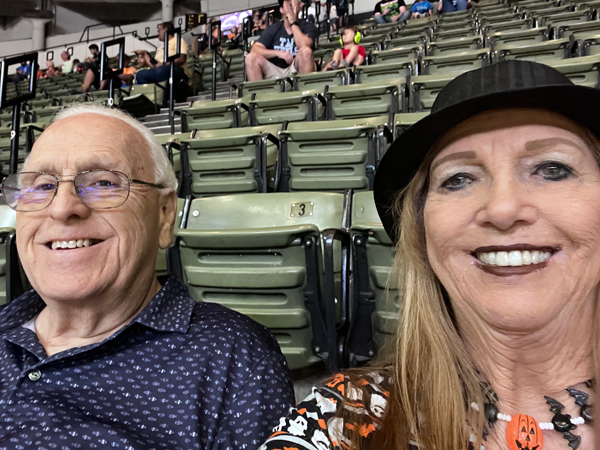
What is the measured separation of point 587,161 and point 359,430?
1.81ft

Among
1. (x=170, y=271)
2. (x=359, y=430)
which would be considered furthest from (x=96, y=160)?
(x=359, y=430)

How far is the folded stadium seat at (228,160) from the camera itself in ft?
9.44

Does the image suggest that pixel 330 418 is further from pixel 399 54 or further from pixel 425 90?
pixel 399 54

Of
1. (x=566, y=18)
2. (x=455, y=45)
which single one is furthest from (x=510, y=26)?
(x=455, y=45)

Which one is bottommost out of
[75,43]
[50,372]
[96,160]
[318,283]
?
[50,372]

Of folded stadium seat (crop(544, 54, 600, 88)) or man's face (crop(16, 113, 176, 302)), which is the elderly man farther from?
folded stadium seat (crop(544, 54, 600, 88))

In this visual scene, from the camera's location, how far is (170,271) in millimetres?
1602

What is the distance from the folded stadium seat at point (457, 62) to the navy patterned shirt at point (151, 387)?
11.8ft

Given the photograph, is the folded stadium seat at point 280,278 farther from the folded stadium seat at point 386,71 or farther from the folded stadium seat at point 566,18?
the folded stadium seat at point 566,18

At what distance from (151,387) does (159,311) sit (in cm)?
18

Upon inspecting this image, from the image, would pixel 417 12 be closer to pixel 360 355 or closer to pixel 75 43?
pixel 360 355

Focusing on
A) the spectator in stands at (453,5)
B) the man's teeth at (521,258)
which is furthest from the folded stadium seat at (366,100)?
the spectator in stands at (453,5)

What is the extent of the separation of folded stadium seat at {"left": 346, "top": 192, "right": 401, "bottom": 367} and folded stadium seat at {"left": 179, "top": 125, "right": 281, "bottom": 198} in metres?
1.57

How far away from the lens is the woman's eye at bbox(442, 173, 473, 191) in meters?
0.69
